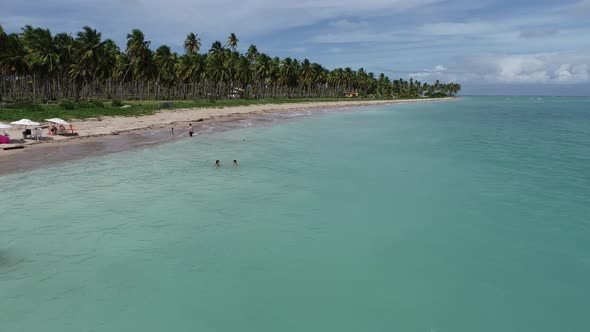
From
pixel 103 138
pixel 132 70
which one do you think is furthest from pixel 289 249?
pixel 132 70

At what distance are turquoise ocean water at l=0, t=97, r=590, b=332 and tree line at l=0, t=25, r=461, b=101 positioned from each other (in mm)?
52904

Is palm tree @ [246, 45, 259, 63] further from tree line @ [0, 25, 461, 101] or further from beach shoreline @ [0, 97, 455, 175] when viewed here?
beach shoreline @ [0, 97, 455, 175]

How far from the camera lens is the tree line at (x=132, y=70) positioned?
69.1 meters

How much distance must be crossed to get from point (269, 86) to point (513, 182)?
11739 centimetres

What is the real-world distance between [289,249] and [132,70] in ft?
278

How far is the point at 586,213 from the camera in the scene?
61.2ft

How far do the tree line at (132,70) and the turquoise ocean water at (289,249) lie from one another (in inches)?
2083

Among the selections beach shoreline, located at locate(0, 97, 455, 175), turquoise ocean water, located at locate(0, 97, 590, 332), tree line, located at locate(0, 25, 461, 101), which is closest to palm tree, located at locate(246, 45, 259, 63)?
tree line, located at locate(0, 25, 461, 101)

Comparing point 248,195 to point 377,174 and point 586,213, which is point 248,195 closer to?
point 377,174

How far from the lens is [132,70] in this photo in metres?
87.6

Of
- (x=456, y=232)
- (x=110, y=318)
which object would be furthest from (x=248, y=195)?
(x=110, y=318)

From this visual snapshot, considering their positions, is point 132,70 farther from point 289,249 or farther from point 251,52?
point 289,249

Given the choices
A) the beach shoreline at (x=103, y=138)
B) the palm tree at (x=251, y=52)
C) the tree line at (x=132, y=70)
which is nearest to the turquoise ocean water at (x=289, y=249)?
the beach shoreline at (x=103, y=138)

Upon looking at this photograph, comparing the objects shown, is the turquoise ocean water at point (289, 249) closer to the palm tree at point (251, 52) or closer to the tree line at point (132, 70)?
the tree line at point (132, 70)
